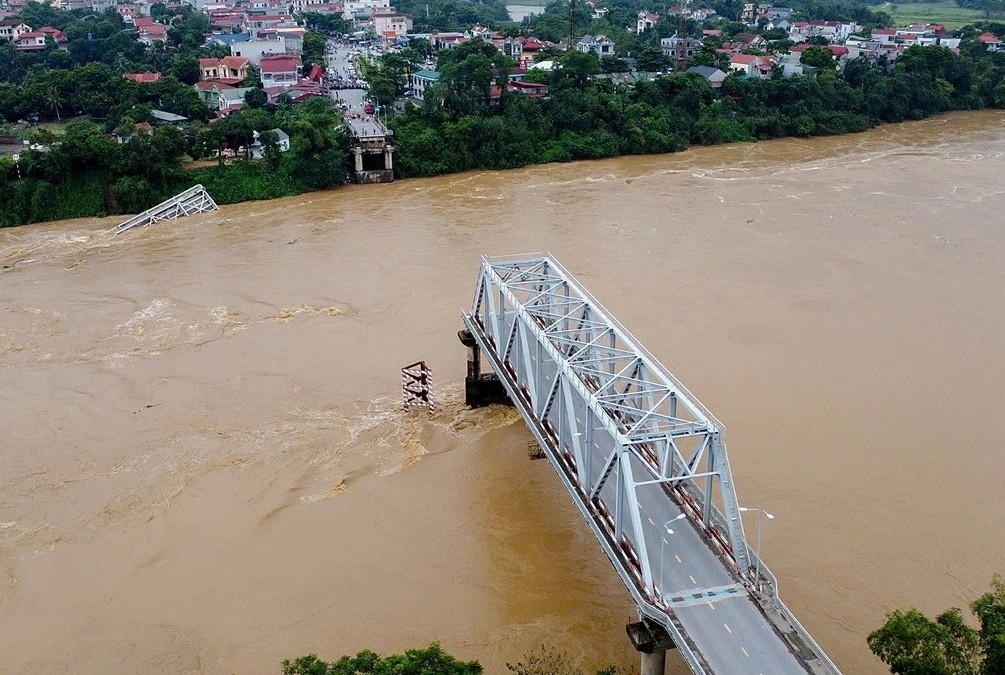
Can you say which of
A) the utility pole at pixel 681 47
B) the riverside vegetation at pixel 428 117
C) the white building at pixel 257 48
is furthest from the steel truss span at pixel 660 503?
the white building at pixel 257 48

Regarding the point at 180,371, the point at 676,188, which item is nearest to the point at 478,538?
the point at 180,371

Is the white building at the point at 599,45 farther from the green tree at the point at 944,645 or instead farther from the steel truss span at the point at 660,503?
the green tree at the point at 944,645

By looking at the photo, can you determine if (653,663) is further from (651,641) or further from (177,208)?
(177,208)

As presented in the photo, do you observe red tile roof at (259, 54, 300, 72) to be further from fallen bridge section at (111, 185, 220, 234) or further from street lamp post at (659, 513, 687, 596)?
street lamp post at (659, 513, 687, 596)

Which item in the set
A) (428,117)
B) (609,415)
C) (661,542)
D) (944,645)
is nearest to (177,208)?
(428,117)

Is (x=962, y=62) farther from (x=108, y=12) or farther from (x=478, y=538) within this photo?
(x=108, y=12)

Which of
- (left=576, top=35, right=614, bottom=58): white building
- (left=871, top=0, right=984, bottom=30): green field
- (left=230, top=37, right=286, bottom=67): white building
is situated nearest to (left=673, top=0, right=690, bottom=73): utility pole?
(left=576, top=35, right=614, bottom=58): white building
